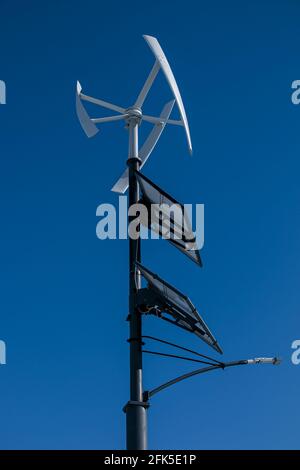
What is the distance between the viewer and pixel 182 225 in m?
25.8

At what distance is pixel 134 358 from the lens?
73.7 ft

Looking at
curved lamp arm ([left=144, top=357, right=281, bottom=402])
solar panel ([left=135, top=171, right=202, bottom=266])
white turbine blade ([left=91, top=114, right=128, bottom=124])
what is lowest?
curved lamp arm ([left=144, top=357, right=281, bottom=402])

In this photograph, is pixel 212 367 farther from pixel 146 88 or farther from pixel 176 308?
pixel 146 88

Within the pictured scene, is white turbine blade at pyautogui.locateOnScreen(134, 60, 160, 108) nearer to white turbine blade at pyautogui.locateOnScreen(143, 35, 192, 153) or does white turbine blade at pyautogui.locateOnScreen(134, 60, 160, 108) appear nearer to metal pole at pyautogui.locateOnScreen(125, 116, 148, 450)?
white turbine blade at pyautogui.locateOnScreen(143, 35, 192, 153)

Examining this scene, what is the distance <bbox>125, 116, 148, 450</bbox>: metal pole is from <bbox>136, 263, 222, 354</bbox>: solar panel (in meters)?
0.62

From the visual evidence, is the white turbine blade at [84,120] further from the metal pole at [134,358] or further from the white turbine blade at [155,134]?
the metal pole at [134,358]

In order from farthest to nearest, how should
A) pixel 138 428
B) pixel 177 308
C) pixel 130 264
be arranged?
pixel 130 264, pixel 177 308, pixel 138 428

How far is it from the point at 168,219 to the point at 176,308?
3.66 meters

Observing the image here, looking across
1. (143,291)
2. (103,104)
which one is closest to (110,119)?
(103,104)

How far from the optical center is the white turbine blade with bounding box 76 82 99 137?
29.0 metres

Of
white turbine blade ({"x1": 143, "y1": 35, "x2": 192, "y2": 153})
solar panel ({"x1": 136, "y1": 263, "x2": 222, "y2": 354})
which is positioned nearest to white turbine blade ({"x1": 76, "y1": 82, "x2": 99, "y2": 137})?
white turbine blade ({"x1": 143, "y1": 35, "x2": 192, "y2": 153})
